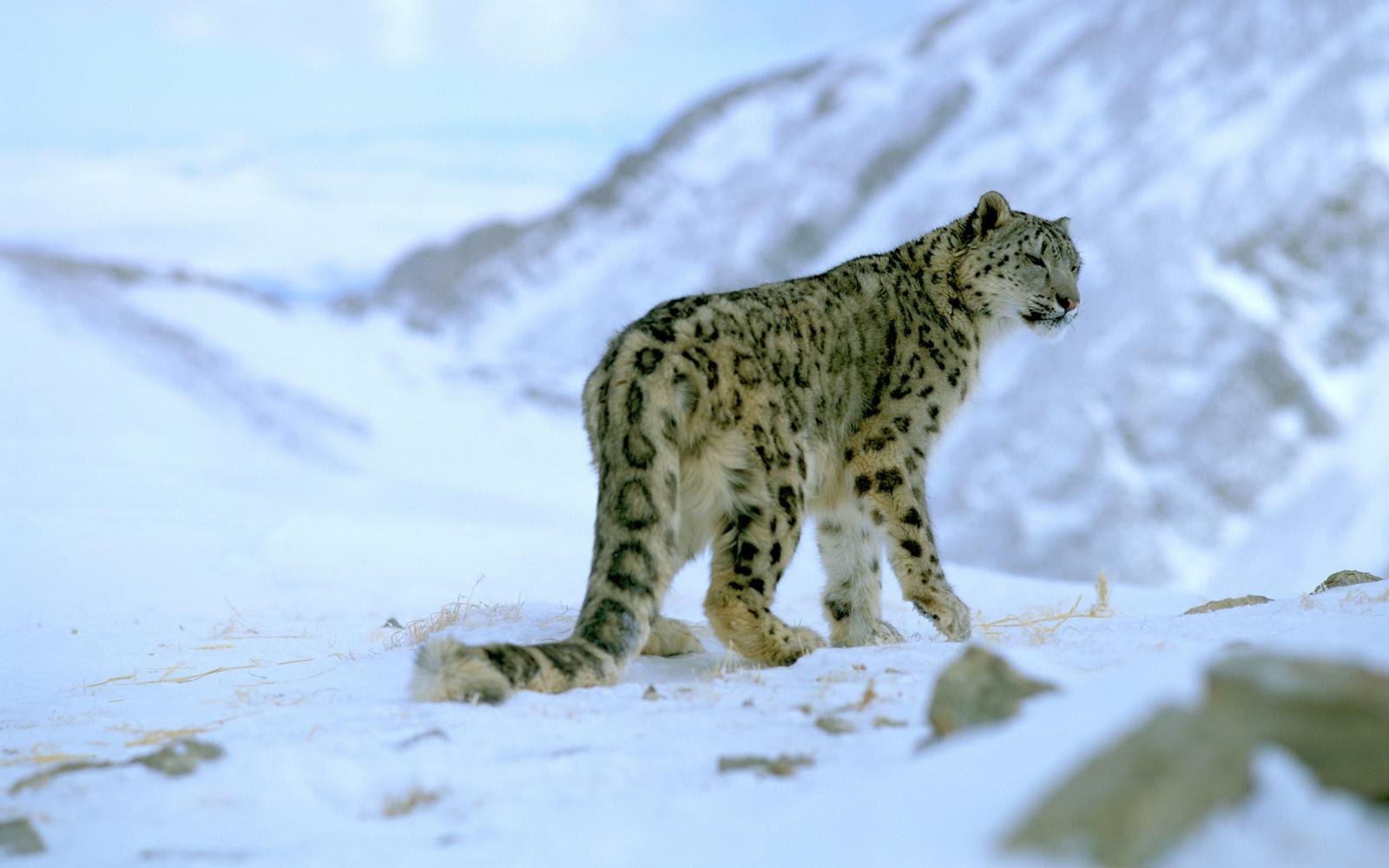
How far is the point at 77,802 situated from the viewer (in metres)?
4.40

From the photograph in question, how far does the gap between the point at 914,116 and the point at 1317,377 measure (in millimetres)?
25698

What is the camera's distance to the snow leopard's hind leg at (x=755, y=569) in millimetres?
6602

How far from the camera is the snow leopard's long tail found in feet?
18.1

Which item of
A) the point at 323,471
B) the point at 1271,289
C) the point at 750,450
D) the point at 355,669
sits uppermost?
the point at 1271,289

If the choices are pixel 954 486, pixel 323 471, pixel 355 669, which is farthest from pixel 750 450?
pixel 954 486

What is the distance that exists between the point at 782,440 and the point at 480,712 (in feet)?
7.00

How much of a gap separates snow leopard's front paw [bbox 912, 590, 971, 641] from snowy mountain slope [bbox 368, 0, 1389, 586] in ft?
77.2

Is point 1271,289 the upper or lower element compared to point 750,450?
upper

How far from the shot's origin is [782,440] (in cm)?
Answer: 675

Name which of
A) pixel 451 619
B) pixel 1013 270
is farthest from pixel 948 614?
pixel 451 619

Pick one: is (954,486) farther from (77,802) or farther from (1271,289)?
(77,802)

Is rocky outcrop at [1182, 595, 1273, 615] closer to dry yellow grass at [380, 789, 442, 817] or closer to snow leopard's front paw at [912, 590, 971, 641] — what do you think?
snow leopard's front paw at [912, 590, 971, 641]

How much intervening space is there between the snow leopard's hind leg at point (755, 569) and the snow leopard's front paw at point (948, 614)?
1.07m

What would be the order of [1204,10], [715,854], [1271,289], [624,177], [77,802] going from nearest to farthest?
[715,854]
[77,802]
[1271,289]
[1204,10]
[624,177]
